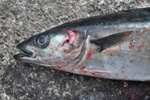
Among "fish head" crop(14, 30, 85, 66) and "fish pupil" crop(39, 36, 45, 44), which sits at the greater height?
"fish pupil" crop(39, 36, 45, 44)

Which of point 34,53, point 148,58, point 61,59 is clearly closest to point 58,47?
point 61,59

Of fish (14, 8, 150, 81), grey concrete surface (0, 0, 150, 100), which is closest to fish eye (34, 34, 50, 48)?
fish (14, 8, 150, 81)

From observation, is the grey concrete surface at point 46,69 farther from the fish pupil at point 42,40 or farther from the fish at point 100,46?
the fish pupil at point 42,40

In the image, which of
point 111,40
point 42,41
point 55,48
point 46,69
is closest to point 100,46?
point 111,40

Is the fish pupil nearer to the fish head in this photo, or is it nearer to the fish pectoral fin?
the fish head

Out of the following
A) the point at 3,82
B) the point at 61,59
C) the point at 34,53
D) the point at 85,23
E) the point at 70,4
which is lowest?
the point at 3,82

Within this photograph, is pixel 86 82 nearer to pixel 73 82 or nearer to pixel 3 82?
pixel 73 82

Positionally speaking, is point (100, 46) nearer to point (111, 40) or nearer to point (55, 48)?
point (111, 40)
